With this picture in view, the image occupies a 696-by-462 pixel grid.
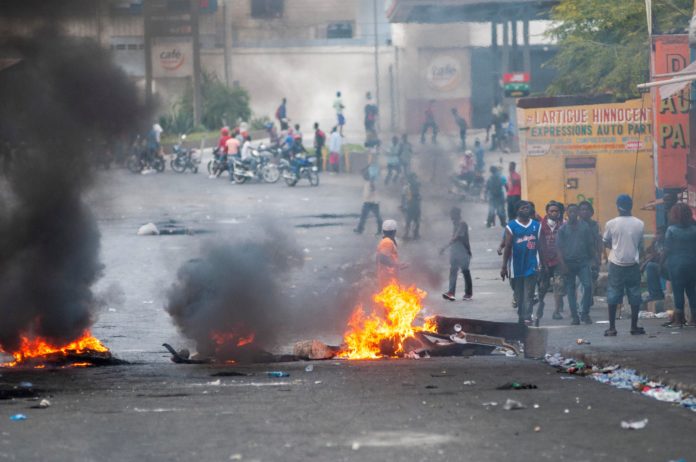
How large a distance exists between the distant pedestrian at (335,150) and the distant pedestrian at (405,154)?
13.1m

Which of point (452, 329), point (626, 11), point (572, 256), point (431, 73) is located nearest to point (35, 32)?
point (452, 329)

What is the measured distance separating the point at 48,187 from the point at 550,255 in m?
6.13

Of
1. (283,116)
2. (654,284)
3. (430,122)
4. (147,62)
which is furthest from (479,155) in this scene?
(283,116)

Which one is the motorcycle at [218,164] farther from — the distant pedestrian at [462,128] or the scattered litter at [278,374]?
Answer: the scattered litter at [278,374]

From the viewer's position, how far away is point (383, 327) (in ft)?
40.8

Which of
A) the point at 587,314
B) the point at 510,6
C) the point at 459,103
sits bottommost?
the point at 587,314

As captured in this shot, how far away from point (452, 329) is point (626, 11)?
39.3 ft

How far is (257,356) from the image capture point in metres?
12.1

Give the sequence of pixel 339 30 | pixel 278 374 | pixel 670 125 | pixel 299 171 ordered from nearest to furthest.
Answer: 1. pixel 278 374
2. pixel 670 125
3. pixel 299 171
4. pixel 339 30

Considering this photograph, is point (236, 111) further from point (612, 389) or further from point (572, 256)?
point (612, 389)

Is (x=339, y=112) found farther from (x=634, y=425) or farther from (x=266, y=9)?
(x=634, y=425)

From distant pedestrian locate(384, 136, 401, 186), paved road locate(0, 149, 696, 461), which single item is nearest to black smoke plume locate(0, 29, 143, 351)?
paved road locate(0, 149, 696, 461)

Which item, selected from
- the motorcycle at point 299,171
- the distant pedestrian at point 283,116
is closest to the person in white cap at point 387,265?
the motorcycle at point 299,171

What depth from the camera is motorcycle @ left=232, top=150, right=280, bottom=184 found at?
115 feet
